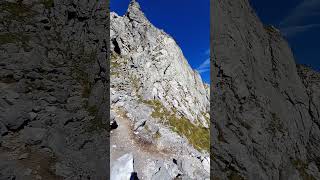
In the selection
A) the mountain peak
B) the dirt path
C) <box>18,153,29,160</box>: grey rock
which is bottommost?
the dirt path

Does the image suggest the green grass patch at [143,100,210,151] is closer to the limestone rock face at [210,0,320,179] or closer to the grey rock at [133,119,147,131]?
the grey rock at [133,119,147,131]

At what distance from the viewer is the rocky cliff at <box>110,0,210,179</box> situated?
3575cm

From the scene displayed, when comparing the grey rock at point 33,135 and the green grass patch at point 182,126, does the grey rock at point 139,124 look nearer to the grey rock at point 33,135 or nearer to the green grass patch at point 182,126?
the green grass patch at point 182,126

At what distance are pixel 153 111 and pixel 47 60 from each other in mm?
22937

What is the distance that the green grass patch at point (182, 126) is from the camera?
43806 mm

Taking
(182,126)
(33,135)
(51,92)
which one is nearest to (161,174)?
(182,126)

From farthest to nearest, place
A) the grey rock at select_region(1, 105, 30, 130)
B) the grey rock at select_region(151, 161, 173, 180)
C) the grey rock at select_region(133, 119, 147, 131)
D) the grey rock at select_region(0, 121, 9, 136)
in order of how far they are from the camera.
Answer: the grey rock at select_region(133, 119, 147, 131)
the grey rock at select_region(151, 161, 173, 180)
the grey rock at select_region(1, 105, 30, 130)
the grey rock at select_region(0, 121, 9, 136)

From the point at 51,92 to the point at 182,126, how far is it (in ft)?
84.0

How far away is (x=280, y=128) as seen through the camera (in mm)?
31719

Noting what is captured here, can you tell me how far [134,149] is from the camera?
35.8 m

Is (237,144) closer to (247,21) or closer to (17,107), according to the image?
(247,21)

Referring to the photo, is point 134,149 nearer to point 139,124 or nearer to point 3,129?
point 139,124

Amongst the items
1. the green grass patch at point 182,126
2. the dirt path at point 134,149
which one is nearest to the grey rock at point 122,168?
the dirt path at point 134,149

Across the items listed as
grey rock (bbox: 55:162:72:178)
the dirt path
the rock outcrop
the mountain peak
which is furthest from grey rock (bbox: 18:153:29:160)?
the mountain peak
